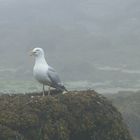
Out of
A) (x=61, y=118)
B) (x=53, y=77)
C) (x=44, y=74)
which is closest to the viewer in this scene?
(x=61, y=118)

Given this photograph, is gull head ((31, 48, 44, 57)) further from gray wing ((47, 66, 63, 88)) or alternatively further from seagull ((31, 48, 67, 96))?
gray wing ((47, 66, 63, 88))

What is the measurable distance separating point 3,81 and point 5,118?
9596cm

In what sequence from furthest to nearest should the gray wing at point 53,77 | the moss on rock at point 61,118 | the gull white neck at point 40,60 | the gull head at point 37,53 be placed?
the gull head at point 37,53 < the gull white neck at point 40,60 < the gray wing at point 53,77 < the moss on rock at point 61,118

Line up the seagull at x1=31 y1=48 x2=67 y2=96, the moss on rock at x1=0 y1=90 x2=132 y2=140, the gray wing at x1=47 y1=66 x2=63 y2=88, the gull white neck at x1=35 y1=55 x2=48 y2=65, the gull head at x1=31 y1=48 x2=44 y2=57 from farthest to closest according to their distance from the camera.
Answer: the gull head at x1=31 y1=48 x2=44 y2=57 < the gull white neck at x1=35 y1=55 x2=48 y2=65 < the gray wing at x1=47 y1=66 x2=63 y2=88 < the seagull at x1=31 y1=48 x2=67 y2=96 < the moss on rock at x1=0 y1=90 x2=132 y2=140

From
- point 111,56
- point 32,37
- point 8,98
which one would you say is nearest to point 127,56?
point 111,56

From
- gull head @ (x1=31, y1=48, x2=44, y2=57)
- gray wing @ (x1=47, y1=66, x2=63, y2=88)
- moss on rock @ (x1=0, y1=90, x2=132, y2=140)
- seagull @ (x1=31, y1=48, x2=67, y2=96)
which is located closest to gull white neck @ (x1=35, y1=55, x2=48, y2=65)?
seagull @ (x1=31, y1=48, x2=67, y2=96)

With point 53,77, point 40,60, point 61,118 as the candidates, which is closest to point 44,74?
point 53,77

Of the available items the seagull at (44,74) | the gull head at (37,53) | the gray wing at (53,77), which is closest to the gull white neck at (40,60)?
the seagull at (44,74)

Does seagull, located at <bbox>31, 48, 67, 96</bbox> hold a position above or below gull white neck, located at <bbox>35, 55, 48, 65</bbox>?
below

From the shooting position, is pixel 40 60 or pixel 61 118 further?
pixel 40 60

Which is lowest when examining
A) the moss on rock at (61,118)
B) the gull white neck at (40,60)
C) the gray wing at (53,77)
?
the moss on rock at (61,118)

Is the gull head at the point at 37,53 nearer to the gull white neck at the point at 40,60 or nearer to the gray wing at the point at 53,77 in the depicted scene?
the gull white neck at the point at 40,60

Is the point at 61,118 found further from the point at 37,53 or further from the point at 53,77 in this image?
the point at 37,53

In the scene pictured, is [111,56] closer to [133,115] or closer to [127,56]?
[127,56]
